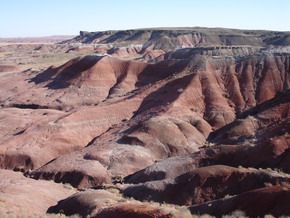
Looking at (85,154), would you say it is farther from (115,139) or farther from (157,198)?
(157,198)

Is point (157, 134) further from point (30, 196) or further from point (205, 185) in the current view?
point (30, 196)

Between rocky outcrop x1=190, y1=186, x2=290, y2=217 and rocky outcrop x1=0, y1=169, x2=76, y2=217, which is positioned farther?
rocky outcrop x1=0, y1=169, x2=76, y2=217

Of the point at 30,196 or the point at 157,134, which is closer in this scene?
the point at 30,196

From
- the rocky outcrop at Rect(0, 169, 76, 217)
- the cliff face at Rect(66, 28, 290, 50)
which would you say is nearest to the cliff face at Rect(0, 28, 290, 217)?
the rocky outcrop at Rect(0, 169, 76, 217)

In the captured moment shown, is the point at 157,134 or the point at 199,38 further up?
the point at 199,38

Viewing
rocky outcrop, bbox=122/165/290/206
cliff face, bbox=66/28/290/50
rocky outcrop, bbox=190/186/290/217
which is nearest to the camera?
rocky outcrop, bbox=190/186/290/217

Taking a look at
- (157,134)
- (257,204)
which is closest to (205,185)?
(257,204)

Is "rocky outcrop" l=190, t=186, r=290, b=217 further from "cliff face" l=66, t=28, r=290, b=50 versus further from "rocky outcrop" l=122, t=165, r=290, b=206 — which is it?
"cliff face" l=66, t=28, r=290, b=50

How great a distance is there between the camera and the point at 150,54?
9481 centimetres

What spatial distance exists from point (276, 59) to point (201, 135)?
18720 mm

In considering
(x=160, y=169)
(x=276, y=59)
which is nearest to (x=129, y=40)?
(x=276, y=59)

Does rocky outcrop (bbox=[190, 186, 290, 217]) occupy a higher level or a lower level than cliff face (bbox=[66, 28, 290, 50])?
lower

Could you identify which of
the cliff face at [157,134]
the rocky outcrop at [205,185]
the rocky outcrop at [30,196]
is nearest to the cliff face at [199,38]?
the cliff face at [157,134]

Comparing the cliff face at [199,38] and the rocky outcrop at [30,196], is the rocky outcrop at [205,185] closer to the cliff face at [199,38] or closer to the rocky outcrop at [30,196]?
the rocky outcrop at [30,196]
